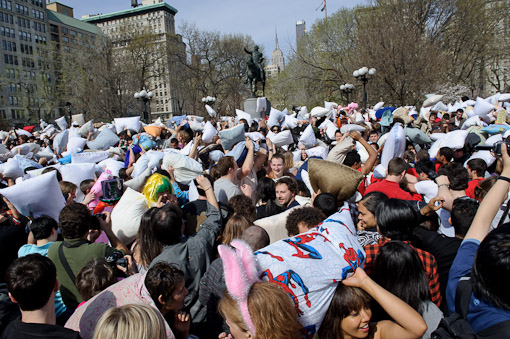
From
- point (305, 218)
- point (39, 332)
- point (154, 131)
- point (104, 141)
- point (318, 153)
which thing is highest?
A: point (154, 131)

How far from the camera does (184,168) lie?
4.51 meters

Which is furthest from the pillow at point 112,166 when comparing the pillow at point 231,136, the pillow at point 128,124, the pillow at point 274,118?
the pillow at point 274,118

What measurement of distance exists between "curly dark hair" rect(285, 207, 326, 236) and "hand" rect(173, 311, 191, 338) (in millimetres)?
1101

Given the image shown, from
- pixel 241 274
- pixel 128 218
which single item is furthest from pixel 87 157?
pixel 241 274

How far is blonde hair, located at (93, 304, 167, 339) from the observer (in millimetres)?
1567

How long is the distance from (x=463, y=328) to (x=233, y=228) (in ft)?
6.29

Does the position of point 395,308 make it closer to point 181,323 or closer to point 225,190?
point 181,323

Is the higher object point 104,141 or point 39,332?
point 104,141

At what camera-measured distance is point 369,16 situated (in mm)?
27516

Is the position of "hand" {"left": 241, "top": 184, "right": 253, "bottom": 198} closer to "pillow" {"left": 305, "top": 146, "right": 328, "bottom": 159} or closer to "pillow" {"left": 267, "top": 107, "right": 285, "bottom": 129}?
"pillow" {"left": 305, "top": 146, "right": 328, "bottom": 159}

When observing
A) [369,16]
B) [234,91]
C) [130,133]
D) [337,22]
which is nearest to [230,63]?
[234,91]

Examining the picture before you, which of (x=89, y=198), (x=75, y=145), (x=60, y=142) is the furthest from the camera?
(x=60, y=142)

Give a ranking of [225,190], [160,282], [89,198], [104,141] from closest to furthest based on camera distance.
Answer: [160,282], [225,190], [89,198], [104,141]

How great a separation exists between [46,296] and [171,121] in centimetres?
1160
